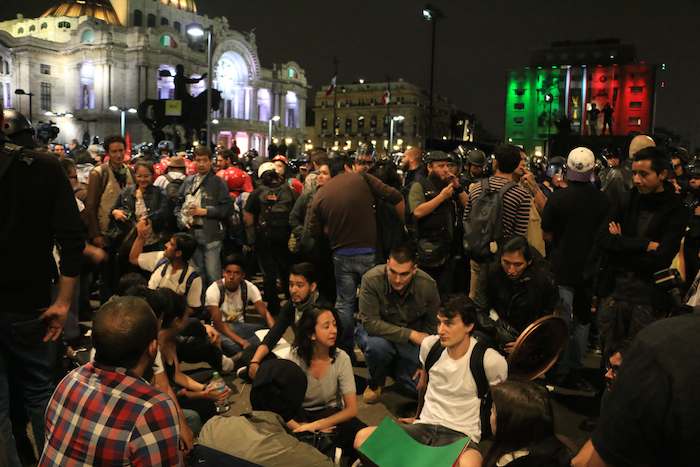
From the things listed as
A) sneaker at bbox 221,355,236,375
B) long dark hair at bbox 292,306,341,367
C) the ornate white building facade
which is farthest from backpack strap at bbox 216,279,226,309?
the ornate white building facade

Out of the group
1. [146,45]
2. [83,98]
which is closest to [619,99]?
[146,45]

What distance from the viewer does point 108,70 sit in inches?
2881

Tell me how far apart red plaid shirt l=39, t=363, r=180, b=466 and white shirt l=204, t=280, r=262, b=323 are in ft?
12.5

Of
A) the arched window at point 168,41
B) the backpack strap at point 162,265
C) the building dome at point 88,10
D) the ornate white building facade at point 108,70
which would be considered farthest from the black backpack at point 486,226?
the building dome at point 88,10

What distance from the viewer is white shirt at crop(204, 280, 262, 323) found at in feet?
20.0

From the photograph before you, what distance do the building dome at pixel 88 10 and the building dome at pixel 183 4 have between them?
27.5 ft

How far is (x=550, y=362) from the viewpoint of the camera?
4.28m

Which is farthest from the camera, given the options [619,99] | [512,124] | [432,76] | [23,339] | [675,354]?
[512,124]

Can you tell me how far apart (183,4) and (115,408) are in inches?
4195

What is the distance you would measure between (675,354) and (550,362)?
3.18 m

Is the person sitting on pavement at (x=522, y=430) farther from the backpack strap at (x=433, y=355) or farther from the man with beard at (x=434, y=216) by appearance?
the man with beard at (x=434, y=216)

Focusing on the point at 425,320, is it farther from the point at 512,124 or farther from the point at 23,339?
the point at 512,124

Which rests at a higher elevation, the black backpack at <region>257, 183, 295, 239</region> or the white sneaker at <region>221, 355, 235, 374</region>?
the black backpack at <region>257, 183, 295, 239</region>

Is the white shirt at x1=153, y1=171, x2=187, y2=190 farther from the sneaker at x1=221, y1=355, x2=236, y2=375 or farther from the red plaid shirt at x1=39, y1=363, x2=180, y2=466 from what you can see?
the red plaid shirt at x1=39, y1=363, x2=180, y2=466
